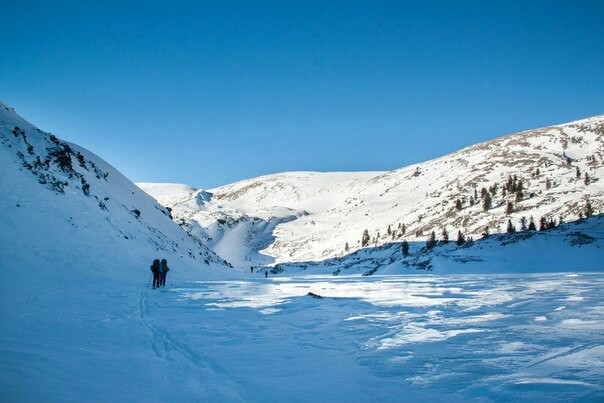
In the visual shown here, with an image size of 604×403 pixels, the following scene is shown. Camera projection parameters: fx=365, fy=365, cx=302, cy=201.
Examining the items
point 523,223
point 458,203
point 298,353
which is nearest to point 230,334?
point 298,353

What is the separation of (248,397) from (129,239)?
3229 centimetres

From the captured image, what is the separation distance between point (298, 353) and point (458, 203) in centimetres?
9264

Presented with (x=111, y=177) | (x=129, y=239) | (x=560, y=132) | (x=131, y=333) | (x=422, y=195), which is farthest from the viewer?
(x=560, y=132)

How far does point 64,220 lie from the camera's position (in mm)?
27094

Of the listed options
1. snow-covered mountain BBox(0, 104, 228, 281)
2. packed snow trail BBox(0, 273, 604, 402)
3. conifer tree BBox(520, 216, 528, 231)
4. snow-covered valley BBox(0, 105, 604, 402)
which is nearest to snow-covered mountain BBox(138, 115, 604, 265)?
conifer tree BBox(520, 216, 528, 231)

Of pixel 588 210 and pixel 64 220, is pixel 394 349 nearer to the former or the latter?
pixel 64 220

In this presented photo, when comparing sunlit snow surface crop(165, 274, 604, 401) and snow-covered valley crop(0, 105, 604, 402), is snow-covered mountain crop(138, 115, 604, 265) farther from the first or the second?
sunlit snow surface crop(165, 274, 604, 401)

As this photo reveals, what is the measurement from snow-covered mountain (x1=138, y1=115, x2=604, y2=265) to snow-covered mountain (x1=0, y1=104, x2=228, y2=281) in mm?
54563

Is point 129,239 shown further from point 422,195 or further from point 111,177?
point 422,195

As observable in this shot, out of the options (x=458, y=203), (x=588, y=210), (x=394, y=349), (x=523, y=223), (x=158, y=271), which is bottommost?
(x=394, y=349)

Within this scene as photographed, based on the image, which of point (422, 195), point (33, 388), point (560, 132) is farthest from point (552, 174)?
point (33, 388)

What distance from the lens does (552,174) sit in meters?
98.0

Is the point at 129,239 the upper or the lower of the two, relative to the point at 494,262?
upper

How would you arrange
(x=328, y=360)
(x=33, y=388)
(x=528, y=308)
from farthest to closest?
1. (x=528, y=308)
2. (x=328, y=360)
3. (x=33, y=388)
